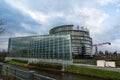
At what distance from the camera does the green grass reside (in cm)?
2534

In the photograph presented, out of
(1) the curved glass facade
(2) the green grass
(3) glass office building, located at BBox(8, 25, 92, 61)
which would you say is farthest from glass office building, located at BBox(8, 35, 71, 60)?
(1) the curved glass facade

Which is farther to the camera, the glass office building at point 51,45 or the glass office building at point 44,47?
the glass office building at point 51,45

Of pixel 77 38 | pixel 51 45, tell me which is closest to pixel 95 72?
pixel 51 45

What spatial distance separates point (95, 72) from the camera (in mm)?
28891

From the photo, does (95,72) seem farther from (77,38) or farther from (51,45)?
(77,38)

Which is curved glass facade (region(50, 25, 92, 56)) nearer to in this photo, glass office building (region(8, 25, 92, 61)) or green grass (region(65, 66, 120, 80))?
glass office building (region(8, 25, 92, 61))

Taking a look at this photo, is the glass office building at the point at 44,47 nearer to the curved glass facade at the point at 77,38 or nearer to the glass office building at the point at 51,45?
the glass office building at the point at 51,45

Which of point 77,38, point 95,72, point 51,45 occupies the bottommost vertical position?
point 95,72

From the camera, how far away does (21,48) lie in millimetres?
62562

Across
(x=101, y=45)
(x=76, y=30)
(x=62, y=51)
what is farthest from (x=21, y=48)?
(x=101, y=45)

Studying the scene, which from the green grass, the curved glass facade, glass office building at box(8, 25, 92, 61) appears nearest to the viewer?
the green grass

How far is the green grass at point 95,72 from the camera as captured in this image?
25.3 m

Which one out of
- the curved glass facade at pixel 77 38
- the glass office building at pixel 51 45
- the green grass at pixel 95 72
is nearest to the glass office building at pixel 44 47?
the glass office building at pixel 51 45

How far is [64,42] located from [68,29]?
3543 cm
